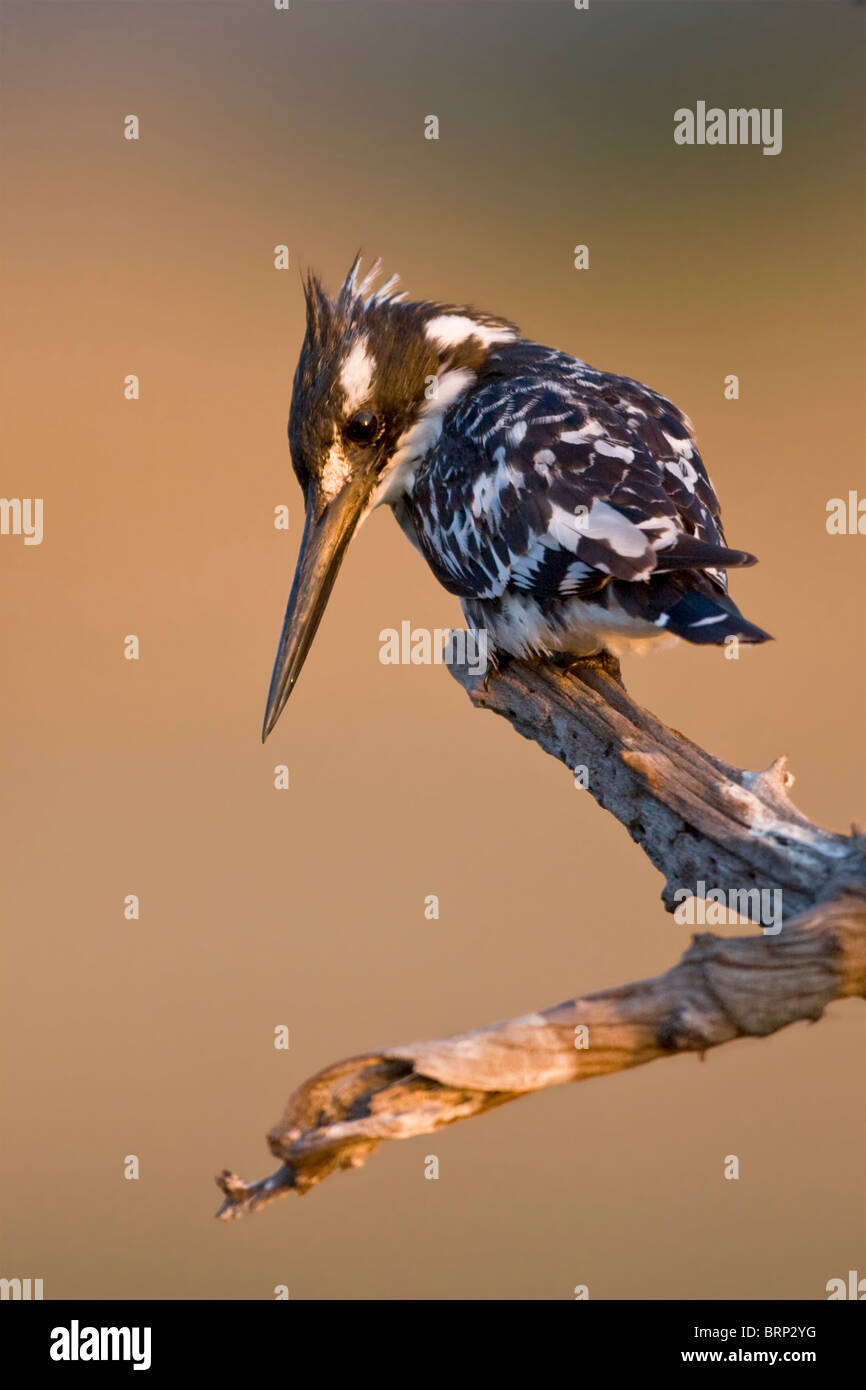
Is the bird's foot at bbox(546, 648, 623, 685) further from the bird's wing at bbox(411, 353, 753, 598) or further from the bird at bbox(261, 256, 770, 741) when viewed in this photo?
the bird's wing at bbox(411, 353, 753, 598)

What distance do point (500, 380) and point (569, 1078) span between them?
5.32ft

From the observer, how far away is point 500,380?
8.77ft

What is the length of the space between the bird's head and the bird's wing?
0.07 meters

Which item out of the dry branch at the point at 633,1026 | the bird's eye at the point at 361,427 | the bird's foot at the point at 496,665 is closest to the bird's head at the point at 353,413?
the bird's eye at the point at 361,427

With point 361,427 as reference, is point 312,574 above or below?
below

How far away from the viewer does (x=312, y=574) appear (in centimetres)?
269

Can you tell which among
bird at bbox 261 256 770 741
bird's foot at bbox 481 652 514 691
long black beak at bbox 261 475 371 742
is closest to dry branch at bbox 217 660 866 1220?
bird at bbox 261 256 770 741

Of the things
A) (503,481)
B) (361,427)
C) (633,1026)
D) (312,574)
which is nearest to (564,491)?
(503,481)

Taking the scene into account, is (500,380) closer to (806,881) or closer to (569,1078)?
(806,881)

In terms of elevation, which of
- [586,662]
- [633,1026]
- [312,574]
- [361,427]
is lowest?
[633,1026]

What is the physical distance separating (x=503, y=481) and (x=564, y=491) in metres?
0.15

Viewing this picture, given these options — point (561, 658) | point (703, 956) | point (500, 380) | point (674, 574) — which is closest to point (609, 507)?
point (674, 574)

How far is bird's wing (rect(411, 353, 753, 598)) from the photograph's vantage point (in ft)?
6.90

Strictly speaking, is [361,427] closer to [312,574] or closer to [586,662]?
[312,574]
